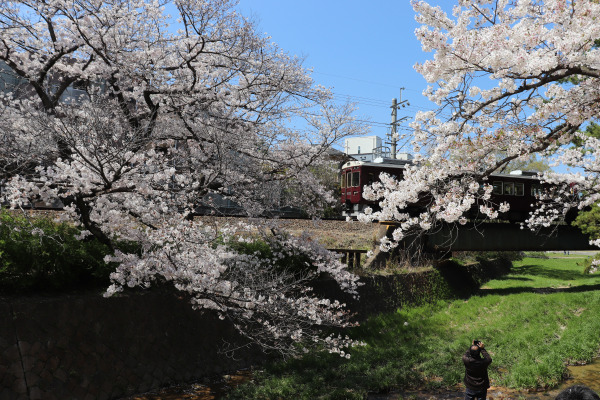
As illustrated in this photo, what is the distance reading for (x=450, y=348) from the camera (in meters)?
10.7

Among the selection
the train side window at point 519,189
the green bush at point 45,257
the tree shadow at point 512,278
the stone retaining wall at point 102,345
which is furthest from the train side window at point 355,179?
the green bush at point 45,257

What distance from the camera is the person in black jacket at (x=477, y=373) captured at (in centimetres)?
635

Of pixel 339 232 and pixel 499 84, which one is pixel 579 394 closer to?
pixel 499 84

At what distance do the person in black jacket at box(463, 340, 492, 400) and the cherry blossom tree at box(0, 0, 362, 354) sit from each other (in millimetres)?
3127

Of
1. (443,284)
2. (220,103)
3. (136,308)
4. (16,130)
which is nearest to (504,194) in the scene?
(443,284)

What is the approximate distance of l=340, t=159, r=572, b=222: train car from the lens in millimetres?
20141

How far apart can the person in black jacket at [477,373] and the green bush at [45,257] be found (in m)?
6.36

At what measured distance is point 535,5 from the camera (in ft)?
19.2

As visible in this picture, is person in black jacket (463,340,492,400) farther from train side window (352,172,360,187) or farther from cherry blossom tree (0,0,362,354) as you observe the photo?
train side window (352,172,360,187)

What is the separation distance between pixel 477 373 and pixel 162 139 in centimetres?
699

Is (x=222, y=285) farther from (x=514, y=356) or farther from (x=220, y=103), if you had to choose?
(x=514, y=356)

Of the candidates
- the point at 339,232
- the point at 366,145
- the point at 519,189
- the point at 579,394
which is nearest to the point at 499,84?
the point at 579,394

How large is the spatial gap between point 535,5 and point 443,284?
13005mm

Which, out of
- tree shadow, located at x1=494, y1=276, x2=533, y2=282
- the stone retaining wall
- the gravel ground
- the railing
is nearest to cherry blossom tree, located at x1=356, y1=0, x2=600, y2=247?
the stone retaining wall
